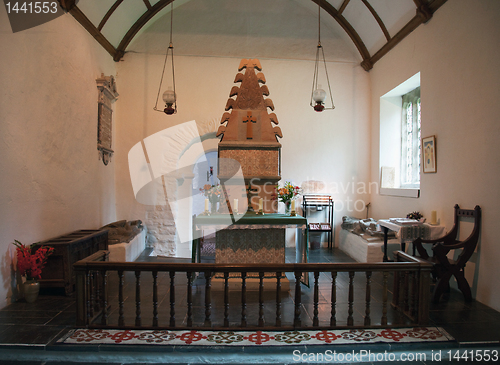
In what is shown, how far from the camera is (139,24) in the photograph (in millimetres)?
7090

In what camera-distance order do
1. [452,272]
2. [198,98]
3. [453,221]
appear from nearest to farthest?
[452,272] → [453,221] → [198,98]

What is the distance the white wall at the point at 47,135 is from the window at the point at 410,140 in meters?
6.28

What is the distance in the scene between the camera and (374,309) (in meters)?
3.65

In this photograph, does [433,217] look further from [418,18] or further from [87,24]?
[87,24]

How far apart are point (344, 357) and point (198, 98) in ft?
20.3

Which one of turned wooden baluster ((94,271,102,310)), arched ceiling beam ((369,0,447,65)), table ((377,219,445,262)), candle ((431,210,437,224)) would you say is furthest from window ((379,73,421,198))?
turned wooden baluster ((94,271,102,310))

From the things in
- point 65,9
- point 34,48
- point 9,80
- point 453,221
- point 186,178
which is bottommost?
point 453,221

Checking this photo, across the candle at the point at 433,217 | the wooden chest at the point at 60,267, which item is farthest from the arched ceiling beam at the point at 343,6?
the wooden chest at the point at 60,267

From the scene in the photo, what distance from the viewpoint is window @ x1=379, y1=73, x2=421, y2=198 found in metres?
6.73

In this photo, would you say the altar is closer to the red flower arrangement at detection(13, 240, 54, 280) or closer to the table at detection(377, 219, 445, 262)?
the table at detection(377, 219, 445, 262)

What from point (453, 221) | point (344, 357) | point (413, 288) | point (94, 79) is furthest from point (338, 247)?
point (94, 79)

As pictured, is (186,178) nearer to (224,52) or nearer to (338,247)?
(224,52)

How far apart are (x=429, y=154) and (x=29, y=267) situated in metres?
5.90

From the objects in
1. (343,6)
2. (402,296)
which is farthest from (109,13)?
(402,296)
